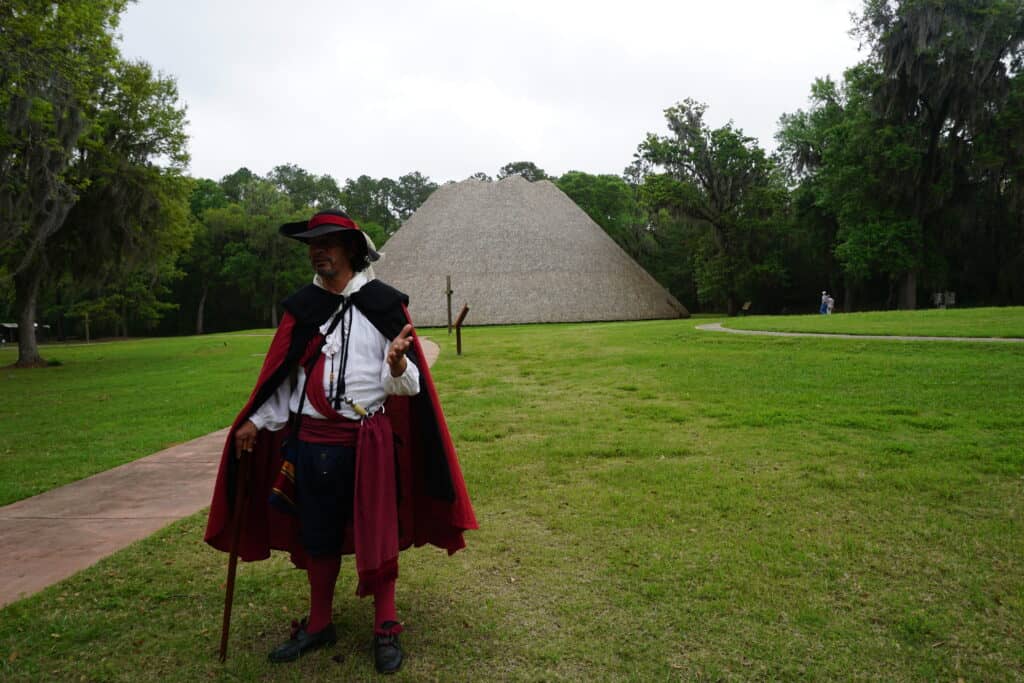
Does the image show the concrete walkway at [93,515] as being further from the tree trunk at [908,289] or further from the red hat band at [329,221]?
the tree trunk at [908,289]

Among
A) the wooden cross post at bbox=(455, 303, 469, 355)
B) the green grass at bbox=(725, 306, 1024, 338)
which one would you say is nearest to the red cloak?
the wooden cross post at bbox=(455, 303, 469, 355)

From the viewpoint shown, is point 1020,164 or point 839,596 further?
point 1020,164

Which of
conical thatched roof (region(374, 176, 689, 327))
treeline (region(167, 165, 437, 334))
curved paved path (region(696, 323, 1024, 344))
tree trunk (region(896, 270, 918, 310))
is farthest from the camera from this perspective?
treeline (region(167, 165, 437, 334))

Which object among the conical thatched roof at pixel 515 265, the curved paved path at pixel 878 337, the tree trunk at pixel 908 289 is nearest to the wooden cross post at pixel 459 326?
the curved paved path at pixel 878 337

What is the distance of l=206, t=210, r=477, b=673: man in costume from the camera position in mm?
2830

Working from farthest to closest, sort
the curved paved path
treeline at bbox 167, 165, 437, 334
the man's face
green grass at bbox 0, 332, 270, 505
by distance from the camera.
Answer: treeline at bbox 167, 165, 437, 334 → the curved paved path → green grass at bbox 0, 332, 270, 505 → the man's face

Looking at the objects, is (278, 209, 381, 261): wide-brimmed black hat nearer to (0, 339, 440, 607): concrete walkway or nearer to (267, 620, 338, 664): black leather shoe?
(267, 620, 338, 664): black leather shoe

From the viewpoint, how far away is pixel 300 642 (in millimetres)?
2922

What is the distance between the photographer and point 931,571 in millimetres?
3465

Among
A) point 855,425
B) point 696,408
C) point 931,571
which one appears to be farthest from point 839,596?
point 696,408

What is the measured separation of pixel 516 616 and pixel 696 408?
517 centimetres

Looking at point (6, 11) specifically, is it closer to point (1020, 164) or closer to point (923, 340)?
point (923, 340)

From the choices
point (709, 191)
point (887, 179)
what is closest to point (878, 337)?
point (887, 179)

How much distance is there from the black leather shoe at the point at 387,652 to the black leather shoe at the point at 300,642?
0.26 metres
